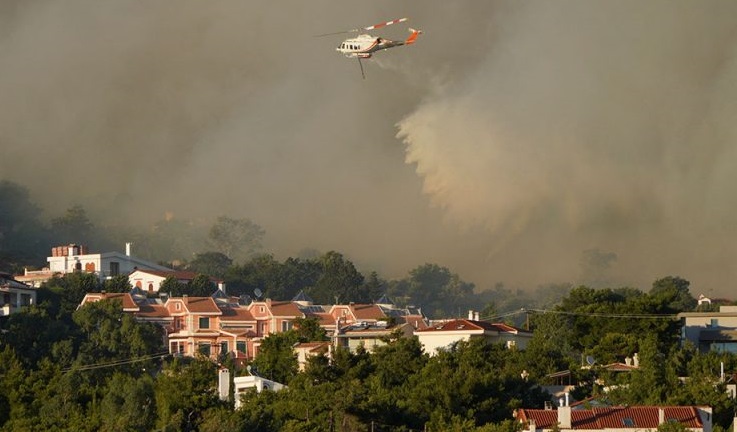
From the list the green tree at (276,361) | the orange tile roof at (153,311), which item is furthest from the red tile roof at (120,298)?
the green tree at (276,361)

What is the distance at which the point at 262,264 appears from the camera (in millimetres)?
108812

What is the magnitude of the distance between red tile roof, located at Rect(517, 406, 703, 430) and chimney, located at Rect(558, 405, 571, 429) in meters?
0.15

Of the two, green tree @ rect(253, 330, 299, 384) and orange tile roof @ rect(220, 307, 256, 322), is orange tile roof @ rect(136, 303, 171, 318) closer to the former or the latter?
orange tile roof @ rect(220, 307, 256, 322)

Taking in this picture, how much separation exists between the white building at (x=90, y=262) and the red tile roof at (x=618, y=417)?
51.0 meters

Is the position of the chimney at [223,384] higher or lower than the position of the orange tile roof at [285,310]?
lower

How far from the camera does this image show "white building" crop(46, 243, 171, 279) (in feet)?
319

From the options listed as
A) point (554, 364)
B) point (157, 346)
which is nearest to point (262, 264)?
point (157, 346)

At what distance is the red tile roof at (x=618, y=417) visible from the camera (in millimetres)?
47156

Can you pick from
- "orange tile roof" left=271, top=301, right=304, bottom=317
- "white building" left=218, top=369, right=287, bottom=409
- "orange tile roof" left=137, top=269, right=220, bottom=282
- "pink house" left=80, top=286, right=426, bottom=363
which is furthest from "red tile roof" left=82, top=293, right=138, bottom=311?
"white building" left=218, top=369, right=287, bottom=409

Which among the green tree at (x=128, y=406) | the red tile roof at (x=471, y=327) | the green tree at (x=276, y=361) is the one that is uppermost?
the red tile roof at (x=471, y=327)

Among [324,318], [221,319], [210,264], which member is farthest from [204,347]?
[210,264]

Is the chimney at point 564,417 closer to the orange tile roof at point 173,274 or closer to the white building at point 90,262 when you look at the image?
the orange tile roof at point 173,274

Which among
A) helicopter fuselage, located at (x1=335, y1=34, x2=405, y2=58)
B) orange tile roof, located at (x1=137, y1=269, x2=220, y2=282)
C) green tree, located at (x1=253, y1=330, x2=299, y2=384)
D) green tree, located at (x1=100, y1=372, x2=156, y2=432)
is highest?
helicopter fuselage, located at (x1=335, y1=34, x2=405, y2=58)

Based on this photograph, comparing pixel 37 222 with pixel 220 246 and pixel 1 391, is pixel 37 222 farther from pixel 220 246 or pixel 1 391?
pixel 1 391
